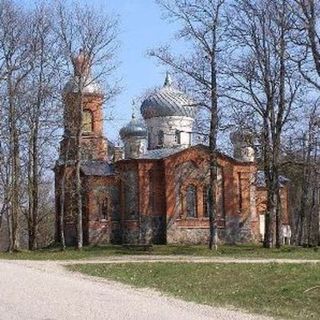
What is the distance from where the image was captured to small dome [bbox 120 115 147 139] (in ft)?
159

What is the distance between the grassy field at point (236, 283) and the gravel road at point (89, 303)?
1.06m

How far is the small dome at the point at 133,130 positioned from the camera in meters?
48.5

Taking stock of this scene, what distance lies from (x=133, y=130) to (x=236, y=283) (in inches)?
1210

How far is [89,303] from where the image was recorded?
13.4 metres

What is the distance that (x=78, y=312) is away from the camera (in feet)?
39.7

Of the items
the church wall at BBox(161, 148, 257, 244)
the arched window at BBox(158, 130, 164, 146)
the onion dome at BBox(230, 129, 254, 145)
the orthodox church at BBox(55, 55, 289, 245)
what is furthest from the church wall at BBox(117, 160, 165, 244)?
the onion dome at BBox(230, 129, 254, 145)

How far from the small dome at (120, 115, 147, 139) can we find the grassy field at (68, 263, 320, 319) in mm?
23598

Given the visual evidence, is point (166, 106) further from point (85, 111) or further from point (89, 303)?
point (89, 303)

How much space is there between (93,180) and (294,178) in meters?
17.2

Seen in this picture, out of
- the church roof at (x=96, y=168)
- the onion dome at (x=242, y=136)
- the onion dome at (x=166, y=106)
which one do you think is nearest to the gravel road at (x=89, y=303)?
the onion dome at (x=242, y=136)

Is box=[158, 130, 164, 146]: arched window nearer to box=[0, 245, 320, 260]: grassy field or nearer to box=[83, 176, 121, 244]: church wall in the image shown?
box=[83, 176, 121, 244]: church wall

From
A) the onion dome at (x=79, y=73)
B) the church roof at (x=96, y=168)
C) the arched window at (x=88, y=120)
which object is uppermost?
the onion dome at (x=79, y=73)

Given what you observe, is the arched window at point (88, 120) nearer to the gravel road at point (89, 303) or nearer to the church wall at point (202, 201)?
the church wall at point (202, 201)

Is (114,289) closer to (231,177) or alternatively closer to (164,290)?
(164,290)
